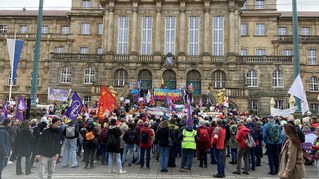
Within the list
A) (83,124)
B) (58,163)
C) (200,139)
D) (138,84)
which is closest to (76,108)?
(83,124)

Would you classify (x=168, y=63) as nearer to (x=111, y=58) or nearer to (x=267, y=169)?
(x=111, y=58)

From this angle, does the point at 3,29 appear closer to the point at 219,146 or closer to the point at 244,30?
the point at 244,30

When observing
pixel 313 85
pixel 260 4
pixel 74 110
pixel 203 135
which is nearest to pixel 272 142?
pixel 203 135

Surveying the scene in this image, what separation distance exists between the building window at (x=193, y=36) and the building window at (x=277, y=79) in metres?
11.8

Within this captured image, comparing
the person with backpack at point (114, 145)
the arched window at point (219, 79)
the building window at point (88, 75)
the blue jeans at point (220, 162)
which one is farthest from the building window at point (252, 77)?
the person with backpack at point (114, 145)

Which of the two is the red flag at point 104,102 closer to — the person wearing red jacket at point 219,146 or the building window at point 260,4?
the person wearing red jacket at point 219,146

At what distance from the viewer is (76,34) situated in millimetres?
56375

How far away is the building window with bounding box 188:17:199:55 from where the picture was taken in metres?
47.5

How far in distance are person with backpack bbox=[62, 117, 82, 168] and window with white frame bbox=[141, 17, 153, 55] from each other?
34616 millimetres

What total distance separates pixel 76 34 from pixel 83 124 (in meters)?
44.7

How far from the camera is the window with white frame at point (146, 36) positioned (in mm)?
47938

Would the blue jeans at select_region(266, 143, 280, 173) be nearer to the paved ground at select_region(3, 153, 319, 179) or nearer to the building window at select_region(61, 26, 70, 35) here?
the paved ground at select_region(3, 153, 319, 179)

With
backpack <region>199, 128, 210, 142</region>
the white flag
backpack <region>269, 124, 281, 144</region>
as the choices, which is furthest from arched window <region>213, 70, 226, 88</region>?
backpack <region>269, 124, 281, 144</region>

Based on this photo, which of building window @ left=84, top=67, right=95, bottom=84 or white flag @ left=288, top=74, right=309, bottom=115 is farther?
building window @ left=84, top=67, right=95, bottom=84
